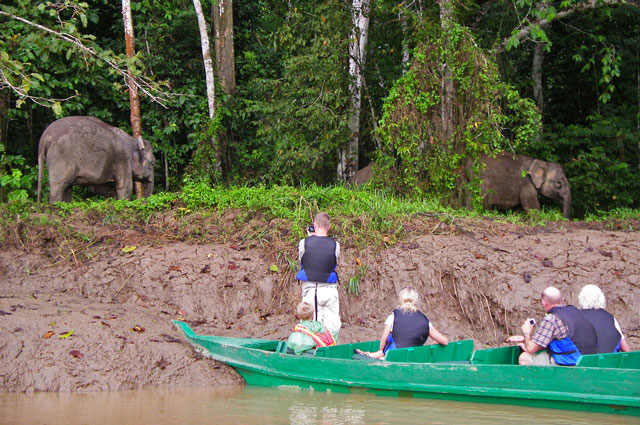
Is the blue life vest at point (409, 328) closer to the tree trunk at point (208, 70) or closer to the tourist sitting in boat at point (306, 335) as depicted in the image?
the tourist sitting in boat at point (306, 335)

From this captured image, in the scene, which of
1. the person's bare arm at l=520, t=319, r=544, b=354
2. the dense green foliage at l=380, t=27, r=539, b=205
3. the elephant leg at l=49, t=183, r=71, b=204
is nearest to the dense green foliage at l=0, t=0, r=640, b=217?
the dense green foliage at l=380, t=27, r=539, b=205

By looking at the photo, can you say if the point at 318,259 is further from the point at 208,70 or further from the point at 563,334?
the point at 208,70

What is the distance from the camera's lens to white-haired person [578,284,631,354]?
21.2ft

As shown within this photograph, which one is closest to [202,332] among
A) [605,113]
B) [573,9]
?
[573,9]

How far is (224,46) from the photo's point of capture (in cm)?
1767

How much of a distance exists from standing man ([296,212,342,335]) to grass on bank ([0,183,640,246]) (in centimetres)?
247

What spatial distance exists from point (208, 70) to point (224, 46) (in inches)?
68.5

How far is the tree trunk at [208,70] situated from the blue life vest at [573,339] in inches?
454

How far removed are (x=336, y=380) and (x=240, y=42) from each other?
1477 centimetres

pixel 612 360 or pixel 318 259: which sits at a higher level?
pixel 318 259

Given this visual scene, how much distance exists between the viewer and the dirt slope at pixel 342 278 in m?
9.64

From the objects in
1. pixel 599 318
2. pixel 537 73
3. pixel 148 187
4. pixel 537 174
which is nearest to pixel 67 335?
pixel 599 318

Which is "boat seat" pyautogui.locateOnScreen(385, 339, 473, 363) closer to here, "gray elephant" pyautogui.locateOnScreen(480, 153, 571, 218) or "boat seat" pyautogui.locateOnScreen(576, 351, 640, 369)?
"boat seat" pyautogui.locateOnScreen(576, 351, 640, 369)

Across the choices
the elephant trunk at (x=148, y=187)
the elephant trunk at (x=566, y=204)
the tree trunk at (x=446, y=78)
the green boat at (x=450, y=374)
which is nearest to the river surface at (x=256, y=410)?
the green boat at (x=450, y=374)
